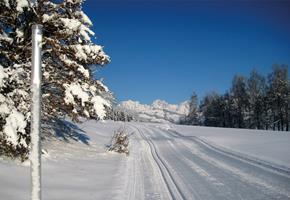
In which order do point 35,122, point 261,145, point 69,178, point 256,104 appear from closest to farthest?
point 35,122
point 69,178
point 261,145
point 256,104

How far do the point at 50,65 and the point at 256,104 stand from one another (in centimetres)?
5544

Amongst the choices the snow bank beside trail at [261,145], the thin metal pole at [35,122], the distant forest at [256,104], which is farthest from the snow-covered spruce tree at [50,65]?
the distant forest at [256,104]

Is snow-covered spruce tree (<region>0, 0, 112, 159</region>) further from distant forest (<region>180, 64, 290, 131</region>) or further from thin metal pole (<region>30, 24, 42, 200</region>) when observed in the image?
distant forest (<region>180, 64, 290, 131</region>)

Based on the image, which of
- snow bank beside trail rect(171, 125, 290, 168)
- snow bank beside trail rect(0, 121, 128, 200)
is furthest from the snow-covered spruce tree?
snow bank beside trail rect(171, 125, 290, 168)

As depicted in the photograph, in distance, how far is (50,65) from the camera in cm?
1348

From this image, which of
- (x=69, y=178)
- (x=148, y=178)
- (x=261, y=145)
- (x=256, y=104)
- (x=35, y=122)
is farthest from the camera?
(x=256, y=104)

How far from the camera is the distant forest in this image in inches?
2349

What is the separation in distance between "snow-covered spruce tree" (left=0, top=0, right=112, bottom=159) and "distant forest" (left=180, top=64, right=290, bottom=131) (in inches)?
→ 1993

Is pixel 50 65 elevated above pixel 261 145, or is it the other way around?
pixel 50 65

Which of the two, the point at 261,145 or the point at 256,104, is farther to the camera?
the point at 256,104

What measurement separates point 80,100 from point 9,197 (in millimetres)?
6389

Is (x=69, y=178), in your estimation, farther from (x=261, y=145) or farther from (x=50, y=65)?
(x=261, y=145)

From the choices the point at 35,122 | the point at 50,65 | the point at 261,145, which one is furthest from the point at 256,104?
the point at 35,122

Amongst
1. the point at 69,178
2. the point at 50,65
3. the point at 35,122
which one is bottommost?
the point at 69,178
